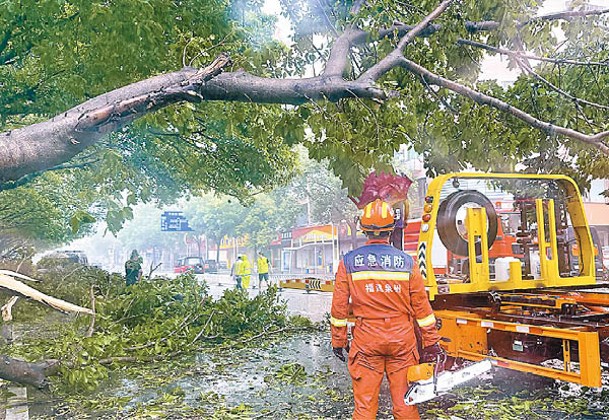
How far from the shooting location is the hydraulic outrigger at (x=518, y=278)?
18.6ft

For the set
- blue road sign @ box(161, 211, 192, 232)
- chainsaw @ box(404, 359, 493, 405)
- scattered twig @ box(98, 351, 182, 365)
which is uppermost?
blue road sign @ box(161, 211, 192, 232)

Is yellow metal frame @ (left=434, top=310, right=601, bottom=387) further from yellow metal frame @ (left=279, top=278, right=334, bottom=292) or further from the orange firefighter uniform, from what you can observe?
yellow metal frame @ (left=279, top=278, right=334, bottom=292)

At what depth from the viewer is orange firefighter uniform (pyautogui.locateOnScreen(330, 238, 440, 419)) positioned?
173 inches

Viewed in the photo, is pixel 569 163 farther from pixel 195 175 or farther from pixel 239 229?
pixel 239 229

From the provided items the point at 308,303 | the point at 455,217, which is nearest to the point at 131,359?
the point at 455,217

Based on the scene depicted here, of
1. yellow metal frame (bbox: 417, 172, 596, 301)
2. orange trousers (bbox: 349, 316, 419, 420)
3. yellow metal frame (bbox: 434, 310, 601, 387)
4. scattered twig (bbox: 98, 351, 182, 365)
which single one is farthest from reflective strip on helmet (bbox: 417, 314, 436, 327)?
scattered twig (bbox: 98, 351, 182, 365)

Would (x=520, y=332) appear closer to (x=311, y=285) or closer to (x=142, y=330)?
Answer: (x=142, y=330)

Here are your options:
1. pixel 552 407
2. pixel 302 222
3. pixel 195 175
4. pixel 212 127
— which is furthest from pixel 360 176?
pixel 302 222

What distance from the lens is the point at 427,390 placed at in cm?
426

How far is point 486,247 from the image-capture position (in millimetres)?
6922

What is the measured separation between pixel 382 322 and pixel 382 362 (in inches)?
12.5

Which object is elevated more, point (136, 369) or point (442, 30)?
point (442, 30)

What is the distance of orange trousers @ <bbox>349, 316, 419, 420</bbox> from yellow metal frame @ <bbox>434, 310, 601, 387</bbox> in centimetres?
170

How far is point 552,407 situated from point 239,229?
148 feet
